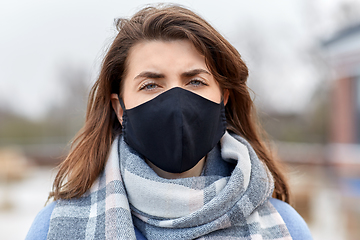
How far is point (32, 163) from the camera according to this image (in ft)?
56.3

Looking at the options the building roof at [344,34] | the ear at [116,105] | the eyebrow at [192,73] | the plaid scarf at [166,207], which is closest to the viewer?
the plaid scarf at [166,207]

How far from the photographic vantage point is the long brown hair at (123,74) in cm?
155

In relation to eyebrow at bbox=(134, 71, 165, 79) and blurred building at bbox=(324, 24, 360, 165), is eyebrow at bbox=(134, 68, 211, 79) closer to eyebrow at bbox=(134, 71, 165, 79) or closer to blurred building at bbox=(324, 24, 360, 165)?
eyebrow at bbox=(134, 71, 165, 79)

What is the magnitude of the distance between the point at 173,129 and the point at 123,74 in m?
0.41

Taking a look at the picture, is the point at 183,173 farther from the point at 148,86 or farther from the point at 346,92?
the point at 346,92

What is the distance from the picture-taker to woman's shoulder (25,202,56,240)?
1.43m

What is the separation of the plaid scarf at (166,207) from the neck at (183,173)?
10cm

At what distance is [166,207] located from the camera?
145 cm

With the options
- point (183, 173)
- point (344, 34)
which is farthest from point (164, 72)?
point (344, 34)

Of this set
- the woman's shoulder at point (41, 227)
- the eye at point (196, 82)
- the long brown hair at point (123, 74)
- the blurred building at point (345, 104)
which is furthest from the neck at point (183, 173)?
the blurred building at point (345, 104)

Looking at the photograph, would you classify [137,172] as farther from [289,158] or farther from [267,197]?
[289,158]

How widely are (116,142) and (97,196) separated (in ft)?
0.94

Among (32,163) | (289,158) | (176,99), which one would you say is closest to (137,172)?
(176,99)

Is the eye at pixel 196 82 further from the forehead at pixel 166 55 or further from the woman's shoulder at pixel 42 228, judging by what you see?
the woman's shoulder at pixel 42 228
